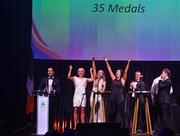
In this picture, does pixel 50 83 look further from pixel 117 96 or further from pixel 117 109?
pixel 117 109

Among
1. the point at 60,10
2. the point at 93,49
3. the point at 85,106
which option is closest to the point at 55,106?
the point at 85,106

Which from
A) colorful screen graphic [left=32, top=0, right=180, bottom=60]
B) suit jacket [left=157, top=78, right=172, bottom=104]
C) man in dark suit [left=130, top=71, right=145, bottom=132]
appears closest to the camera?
suit jacket [left=157, top=78, right=172, bottom=104]

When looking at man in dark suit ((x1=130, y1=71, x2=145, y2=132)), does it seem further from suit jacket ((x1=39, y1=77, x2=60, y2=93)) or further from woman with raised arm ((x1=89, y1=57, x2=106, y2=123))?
A: suit jacket ((x1=39, y1=77, x2=60, y2=93))

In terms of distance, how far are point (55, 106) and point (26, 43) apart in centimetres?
179

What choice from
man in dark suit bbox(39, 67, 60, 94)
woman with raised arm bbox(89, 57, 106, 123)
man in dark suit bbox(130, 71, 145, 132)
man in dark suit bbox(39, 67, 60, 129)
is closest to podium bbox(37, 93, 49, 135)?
man in dark suit bbox(39, 67, 60, 129)

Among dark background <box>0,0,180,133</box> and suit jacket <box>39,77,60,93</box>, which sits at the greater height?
dark background <box>0,0,180,133</box>

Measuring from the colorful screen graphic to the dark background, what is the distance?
1.15 feet

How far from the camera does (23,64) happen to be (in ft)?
36.3

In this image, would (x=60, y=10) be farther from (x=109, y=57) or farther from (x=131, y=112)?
(x=131, y=112)

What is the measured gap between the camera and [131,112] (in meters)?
10.6

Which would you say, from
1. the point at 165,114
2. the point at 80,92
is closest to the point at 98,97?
the point at 80,92

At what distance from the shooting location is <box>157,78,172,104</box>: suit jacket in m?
9.65

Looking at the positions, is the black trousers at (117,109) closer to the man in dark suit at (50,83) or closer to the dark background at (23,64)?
the dark background at (23,64)

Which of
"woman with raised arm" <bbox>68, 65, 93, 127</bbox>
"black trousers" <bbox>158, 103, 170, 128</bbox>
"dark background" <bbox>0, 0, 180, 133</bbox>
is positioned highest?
"dark background" <bbox>0, 0, 180, 133</bbox>
